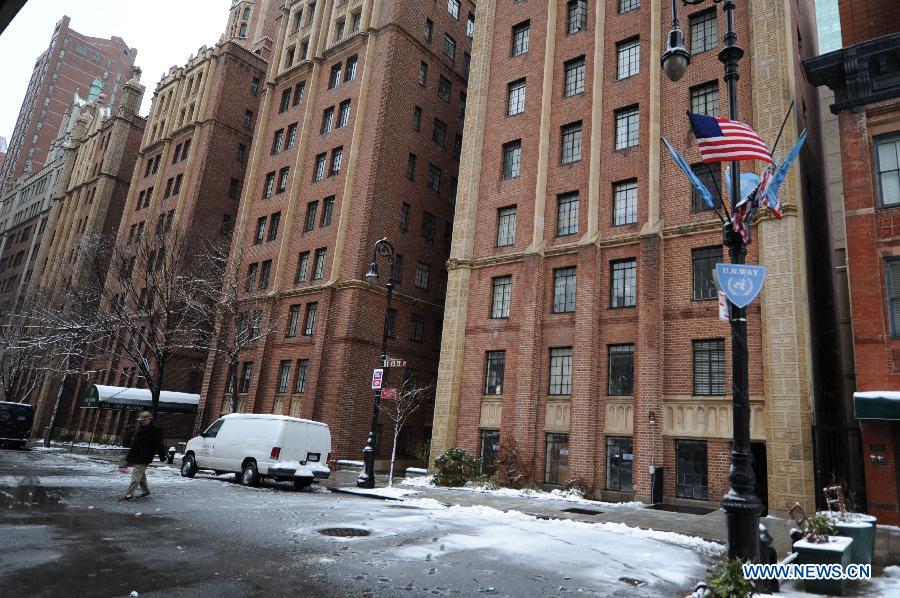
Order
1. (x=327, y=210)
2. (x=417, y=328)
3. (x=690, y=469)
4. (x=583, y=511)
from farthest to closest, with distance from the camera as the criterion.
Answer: (x=327, y=210) < (x=417, y=328) < (x=690, y=469) < (x=583, y=511)

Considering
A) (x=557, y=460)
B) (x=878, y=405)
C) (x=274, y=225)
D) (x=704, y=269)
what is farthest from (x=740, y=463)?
(x=274, y=225)

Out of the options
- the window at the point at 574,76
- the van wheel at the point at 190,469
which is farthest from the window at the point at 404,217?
the van wheel at the point at 190,469

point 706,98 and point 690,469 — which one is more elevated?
point 706,98

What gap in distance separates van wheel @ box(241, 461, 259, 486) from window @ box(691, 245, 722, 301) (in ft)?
53.7

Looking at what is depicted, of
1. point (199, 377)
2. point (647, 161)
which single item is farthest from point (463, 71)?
point (199, 377)

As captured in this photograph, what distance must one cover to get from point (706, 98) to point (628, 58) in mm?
4477

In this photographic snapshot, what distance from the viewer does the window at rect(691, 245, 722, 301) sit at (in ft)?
69.2

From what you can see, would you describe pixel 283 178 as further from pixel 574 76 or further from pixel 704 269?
pixel 704 269

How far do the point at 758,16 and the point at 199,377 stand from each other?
40534mm

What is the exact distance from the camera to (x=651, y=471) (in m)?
19.7

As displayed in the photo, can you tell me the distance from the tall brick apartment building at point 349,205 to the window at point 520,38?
834 centimetres

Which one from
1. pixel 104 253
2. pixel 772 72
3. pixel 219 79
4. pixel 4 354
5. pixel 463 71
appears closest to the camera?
pixel 772 72

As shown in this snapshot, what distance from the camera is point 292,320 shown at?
34688 mm

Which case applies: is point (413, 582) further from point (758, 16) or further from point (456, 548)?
point (758, 16)
